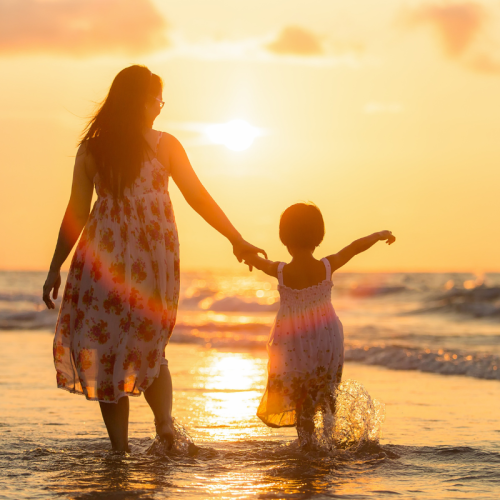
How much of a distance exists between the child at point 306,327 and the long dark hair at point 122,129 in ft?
3.07

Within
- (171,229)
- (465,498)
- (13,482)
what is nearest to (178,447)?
(13,482)

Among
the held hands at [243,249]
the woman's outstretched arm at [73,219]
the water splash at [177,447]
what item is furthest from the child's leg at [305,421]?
the woman's outstretched arm at [73,219]

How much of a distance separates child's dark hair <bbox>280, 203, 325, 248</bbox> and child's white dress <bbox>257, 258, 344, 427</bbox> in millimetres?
142

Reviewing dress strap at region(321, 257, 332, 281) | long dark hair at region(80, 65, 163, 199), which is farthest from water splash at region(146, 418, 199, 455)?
long dark hair at region(80, 65, 163, 199)

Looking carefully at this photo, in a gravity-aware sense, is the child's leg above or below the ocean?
above

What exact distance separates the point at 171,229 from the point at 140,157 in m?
Answer: 0.40

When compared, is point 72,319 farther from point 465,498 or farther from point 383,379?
point 383,379

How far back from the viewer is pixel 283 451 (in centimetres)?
404

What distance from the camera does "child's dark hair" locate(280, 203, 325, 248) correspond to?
13.0 ft

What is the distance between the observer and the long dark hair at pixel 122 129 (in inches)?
140

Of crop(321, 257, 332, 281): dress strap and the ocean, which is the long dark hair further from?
the ocean

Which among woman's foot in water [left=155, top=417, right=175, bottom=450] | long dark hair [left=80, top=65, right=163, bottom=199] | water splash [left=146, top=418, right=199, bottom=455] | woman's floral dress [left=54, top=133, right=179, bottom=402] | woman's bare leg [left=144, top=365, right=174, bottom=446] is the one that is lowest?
water splash [left=146, top=418, right=199, bottom=455]

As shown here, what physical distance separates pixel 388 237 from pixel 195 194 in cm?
112

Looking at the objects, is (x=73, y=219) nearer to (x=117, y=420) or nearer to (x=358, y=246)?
(x=117, y=420)
